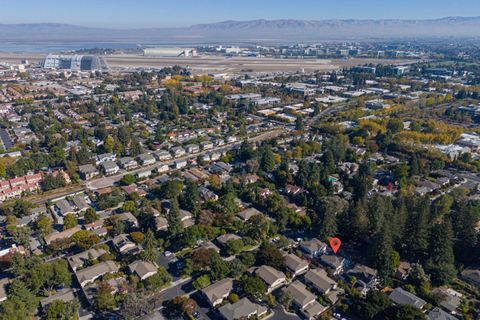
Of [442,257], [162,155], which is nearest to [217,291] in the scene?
[442,257]

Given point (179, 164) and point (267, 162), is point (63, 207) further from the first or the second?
point (267, 162)

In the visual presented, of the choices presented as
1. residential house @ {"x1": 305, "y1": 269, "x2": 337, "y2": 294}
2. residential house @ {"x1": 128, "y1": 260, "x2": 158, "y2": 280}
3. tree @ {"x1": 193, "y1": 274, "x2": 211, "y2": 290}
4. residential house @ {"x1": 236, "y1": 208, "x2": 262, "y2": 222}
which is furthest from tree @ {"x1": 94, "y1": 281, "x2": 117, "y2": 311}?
residential house @ {"x1": 236, "y1": 208, "x2": 262, "y2": 222}

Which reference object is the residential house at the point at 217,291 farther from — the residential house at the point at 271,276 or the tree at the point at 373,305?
the tree at the point at 373,305

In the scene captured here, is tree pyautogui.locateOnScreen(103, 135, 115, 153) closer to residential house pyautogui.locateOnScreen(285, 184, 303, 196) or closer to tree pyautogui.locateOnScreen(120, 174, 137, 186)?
tree pyautogui.locateOnScreen(120, 174, 137, 186)

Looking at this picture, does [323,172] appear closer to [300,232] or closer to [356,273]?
[300,232]

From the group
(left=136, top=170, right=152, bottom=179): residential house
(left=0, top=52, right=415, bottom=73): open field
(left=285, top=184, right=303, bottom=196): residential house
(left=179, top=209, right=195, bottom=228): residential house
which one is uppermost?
(left=0, top=52, right=415, bottom=73): open field

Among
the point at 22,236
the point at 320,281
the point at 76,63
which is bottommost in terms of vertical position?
the point at 320,281

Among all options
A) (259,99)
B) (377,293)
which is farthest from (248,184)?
(259,99)
